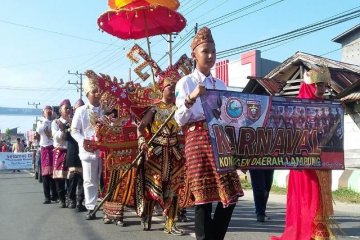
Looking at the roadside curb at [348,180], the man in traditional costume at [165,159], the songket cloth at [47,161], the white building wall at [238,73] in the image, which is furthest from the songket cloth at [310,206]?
the white building wall at [238,73]

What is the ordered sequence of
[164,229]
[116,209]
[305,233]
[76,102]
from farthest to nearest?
[76,102] → [116,209] → [164,229] → [305,233]

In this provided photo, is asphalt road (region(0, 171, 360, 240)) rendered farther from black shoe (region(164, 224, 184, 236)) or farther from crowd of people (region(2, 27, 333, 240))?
crowd of people (region(2, 27, 333, 240))

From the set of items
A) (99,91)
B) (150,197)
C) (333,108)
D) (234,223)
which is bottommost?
(234,223)

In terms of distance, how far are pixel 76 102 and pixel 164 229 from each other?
12.4ft

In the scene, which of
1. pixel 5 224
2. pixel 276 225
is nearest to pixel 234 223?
pixel 276 225

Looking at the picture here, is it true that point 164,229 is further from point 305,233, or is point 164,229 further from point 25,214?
point 25,214

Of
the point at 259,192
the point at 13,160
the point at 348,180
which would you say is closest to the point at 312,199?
the point at 259,192

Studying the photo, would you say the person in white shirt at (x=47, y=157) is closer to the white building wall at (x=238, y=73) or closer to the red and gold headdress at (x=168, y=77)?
the red and gold headdress at (x=168, y=77)

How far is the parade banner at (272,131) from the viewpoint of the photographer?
3898 mm

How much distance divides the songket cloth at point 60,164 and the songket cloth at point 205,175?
17.7 feet

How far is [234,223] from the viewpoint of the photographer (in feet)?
22.6

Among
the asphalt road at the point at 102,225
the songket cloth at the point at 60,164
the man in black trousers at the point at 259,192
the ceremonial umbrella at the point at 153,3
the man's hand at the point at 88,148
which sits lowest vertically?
the asphalt road at the point at 102,225

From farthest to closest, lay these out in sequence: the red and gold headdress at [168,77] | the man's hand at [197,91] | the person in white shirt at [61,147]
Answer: the person in white shirt at [61,147], the red and gold headdress at [168,77], the man's hand at [197,91]

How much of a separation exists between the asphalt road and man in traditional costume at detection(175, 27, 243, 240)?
1.78 metres
